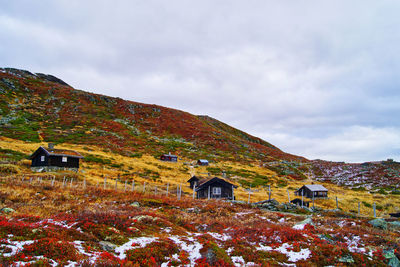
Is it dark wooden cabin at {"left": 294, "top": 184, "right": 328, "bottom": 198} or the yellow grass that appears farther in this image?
dark wooden cabin at {"left": 294, "top": 184, "right": 328, "bottom": 198}

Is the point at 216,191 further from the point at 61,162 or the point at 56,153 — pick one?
the point at 56,153

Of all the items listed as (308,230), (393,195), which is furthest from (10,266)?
(393,195)

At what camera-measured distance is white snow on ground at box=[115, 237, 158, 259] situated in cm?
1008

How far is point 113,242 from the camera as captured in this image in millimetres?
11219

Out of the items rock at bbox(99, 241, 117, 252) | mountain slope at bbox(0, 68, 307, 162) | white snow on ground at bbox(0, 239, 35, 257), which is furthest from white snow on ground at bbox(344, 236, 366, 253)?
mountain slope at bbox(0, 68, 307, 162)

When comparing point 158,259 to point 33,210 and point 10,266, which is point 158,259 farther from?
point 33,210

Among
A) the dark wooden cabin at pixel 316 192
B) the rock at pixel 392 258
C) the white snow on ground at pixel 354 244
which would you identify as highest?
the rock at pixel 392 258

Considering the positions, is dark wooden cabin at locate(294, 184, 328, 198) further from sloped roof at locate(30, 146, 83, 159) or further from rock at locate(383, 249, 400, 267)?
sloped roof at locate(30, 146, 83, 159)

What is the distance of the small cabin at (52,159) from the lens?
151ft

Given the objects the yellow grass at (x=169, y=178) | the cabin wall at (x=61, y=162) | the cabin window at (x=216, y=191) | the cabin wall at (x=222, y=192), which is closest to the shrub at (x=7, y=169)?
the yellow grass at (x=169, y=178)

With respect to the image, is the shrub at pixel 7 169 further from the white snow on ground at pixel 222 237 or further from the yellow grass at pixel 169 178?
the white snow on ground at pixel 222 237

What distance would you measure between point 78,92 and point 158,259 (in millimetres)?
138763

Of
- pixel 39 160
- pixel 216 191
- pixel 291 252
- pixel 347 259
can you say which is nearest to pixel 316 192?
pixel 216 191

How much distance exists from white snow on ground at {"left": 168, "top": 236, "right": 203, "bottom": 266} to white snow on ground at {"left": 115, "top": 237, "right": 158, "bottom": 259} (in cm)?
128
